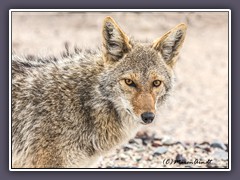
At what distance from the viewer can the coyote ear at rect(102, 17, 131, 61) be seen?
576 cm

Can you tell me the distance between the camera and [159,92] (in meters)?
5.90

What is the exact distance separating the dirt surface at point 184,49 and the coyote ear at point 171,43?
295cm

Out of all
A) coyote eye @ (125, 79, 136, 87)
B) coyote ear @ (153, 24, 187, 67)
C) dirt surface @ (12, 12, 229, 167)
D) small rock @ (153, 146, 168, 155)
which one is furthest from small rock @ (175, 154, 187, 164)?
coyote eye @ (125, 79, 136, 87)

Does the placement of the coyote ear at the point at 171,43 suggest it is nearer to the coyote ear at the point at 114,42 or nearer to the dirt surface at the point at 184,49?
the coyote ear at the point at 114,42

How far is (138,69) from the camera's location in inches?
230

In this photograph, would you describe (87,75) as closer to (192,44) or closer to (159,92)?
(159,92)

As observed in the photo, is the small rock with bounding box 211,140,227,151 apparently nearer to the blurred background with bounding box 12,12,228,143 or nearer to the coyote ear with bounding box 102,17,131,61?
the blurred background with bounding box 12,12,228,143

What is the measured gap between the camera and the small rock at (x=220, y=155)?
7.57 metres

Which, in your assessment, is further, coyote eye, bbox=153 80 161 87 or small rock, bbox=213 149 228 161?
small rock, bbox=213 149 228 161

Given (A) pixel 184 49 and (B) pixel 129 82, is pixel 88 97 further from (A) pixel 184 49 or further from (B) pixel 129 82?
(A) pixel 184 49

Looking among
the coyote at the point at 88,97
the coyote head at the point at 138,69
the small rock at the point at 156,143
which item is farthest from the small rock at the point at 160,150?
the coyote head at the point at 138,69
